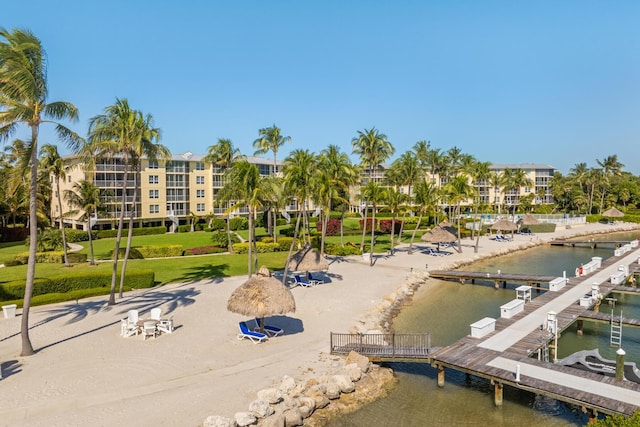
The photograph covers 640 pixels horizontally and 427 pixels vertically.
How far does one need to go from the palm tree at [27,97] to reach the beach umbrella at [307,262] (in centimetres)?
1581

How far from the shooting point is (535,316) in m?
23.2

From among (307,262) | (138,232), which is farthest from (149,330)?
(138,232)

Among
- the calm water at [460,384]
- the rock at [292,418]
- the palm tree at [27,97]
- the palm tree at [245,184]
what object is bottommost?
the calm water at [460,384]

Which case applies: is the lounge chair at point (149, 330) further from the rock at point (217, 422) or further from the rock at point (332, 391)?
the rock at point (332, 391)

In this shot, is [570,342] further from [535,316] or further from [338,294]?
[338,294]

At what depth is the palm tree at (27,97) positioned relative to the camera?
15922 millimetres

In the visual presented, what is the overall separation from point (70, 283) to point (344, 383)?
71.2ft

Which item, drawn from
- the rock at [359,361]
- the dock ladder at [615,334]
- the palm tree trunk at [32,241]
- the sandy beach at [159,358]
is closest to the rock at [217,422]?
the sandy beach at [159,358]

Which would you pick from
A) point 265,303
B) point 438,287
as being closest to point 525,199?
point 438,287

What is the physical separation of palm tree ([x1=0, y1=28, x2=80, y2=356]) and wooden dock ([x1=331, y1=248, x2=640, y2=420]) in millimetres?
14405

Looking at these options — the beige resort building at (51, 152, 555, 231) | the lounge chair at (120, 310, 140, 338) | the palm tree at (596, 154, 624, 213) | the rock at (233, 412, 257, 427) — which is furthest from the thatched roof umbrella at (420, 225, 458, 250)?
the palm tree at (596, 154, 624, 213)

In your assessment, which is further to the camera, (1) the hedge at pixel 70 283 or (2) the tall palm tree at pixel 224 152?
(2) the tall palm tree at pixel 224 152

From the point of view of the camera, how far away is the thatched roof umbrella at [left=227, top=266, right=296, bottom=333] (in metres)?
18.9

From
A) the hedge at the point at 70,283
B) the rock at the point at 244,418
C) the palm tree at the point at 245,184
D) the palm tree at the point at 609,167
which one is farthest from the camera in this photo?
the palm tree at the point at 609,167
